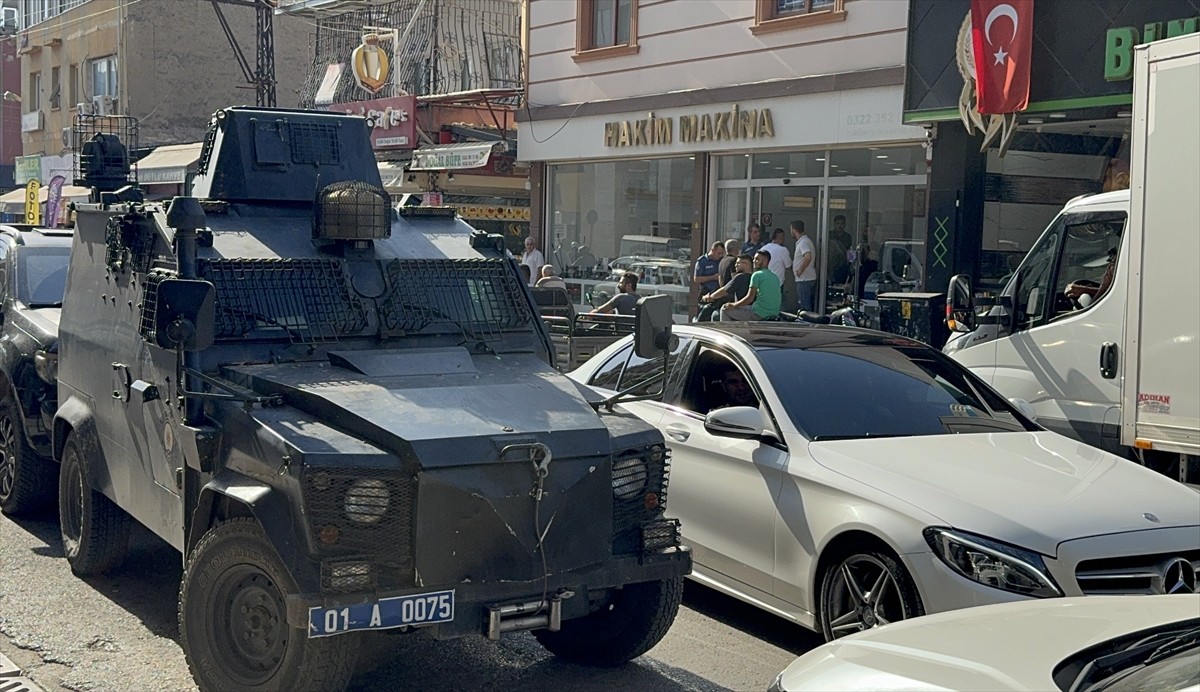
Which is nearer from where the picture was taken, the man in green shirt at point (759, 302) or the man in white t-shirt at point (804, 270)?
the man in green shirt at point (759, 302)

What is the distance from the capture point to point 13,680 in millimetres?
5547

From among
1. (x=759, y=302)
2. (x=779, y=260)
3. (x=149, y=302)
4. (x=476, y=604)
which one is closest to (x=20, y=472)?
(x=149, y=302)

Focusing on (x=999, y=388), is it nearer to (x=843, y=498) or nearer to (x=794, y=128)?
(x=843, y=498)

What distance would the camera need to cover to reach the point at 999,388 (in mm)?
9141

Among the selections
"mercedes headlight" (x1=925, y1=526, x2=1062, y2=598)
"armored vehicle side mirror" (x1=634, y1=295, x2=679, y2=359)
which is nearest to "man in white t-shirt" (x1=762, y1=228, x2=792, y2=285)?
"armored vehicle side mirror" (x1=634, y1=295, x2=679, y2=359)

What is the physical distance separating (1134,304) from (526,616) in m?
4.38

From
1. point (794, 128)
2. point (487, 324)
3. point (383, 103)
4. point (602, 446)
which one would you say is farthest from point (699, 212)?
point (602, 446)

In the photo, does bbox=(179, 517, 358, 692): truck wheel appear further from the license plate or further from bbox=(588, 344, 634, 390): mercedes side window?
bbox=(588, 344, 634, 390): mercedes side window

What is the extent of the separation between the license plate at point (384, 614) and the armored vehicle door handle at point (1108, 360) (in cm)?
522

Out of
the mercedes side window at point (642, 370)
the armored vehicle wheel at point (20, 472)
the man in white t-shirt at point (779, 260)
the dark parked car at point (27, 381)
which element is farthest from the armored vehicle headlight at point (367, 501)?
the man in white t-shirt at point (779, 260)

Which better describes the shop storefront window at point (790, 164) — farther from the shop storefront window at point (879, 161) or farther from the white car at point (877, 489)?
the white car at point (877, 489)

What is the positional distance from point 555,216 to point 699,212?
403 cm

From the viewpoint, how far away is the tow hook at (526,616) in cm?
481

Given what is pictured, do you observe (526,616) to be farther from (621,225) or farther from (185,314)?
(621,225)
